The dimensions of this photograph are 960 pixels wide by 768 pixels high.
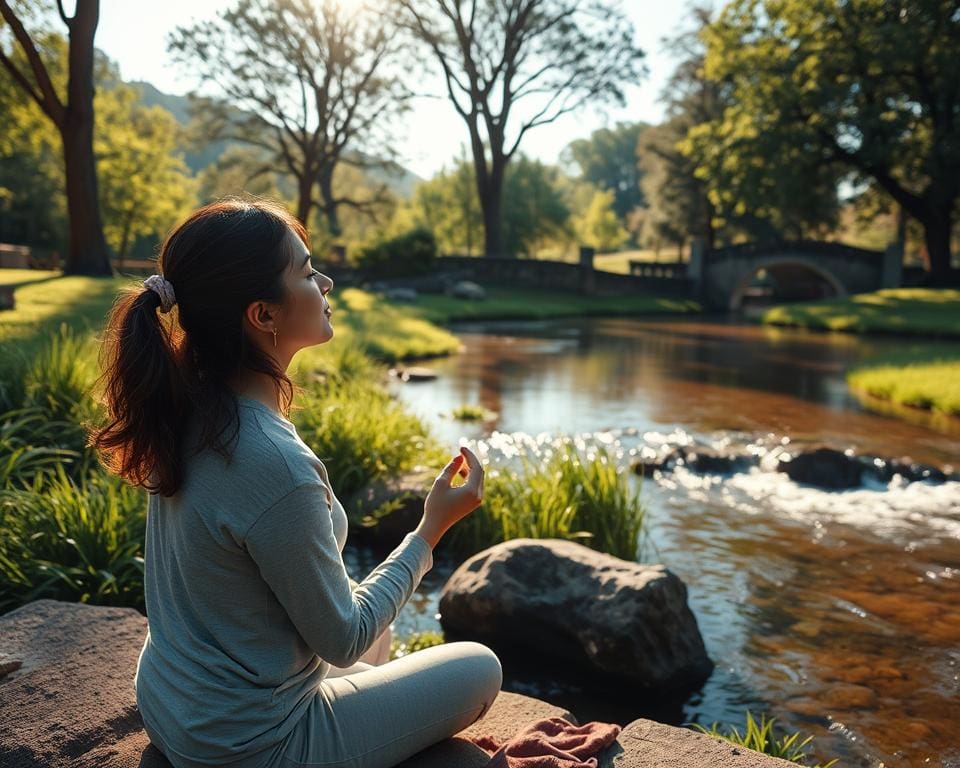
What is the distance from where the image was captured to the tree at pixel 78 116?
58.9 ft

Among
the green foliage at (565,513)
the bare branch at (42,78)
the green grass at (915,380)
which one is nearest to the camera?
the green foliage at (565,513)

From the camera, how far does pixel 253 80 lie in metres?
33.3

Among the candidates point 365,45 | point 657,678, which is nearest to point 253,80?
point 365,45

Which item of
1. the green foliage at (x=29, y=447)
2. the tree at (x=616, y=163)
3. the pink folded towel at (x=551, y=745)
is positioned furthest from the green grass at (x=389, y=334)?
the tree at (x=616, y=163)

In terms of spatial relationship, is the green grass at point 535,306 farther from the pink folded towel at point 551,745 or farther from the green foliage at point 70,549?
the pink folded towel at point 551,745

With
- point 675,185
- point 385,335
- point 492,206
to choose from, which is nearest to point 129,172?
point 492,206

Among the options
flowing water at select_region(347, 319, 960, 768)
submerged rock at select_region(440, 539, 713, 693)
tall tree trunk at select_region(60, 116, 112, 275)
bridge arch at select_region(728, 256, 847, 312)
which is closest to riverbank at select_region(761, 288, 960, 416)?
flowing water at select_region(347, 319, 960, 768)

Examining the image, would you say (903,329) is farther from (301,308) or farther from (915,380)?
(301,308)

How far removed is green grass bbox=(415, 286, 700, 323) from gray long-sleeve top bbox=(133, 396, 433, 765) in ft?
78.0

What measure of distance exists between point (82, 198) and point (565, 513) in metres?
16.7

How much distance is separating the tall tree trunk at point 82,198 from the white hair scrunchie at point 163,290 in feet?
61.9

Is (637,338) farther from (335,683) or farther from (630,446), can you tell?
(335,683)

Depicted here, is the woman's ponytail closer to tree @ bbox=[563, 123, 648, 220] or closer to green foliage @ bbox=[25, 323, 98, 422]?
green foliage @ bbox=[25, 323, 98, 422]

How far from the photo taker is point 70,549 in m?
4.70
